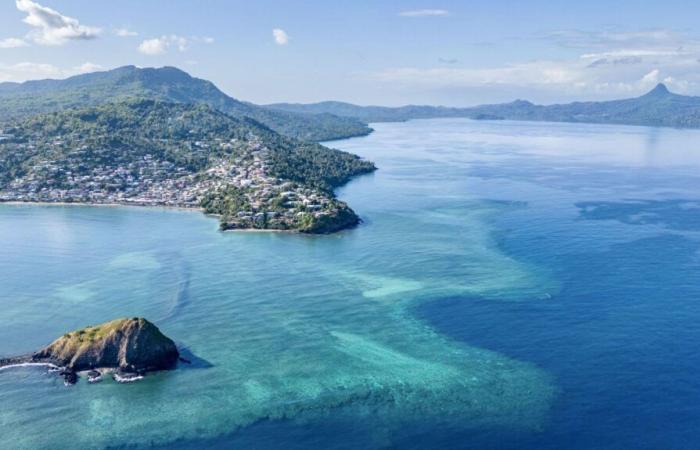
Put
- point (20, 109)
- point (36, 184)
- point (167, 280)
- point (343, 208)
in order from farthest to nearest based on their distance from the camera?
point (20, 109) → point (36, 184) → point (343, 208) → point (167, 280)

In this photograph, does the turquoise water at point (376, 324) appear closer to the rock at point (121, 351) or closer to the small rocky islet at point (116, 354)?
the small rocky islet at point (116, 354)

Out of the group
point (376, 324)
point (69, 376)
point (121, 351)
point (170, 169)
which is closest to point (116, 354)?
point (121, 351)

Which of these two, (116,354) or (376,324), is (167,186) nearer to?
(116,354)

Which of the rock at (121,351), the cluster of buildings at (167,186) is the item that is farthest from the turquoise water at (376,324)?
the cluster of buildings at (167,186)

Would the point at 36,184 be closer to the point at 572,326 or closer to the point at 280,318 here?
the point at 280,318

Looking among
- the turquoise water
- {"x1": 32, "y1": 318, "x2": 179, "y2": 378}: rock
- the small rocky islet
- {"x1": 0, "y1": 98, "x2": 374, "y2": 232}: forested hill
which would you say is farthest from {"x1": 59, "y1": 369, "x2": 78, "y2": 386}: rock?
{"x1": 0, "y1": 98, "x2": 374, "y2": 232}: forested hill

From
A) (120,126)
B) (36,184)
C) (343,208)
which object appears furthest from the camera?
(120,126)

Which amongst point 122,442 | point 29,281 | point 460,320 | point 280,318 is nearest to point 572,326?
point 460,320
